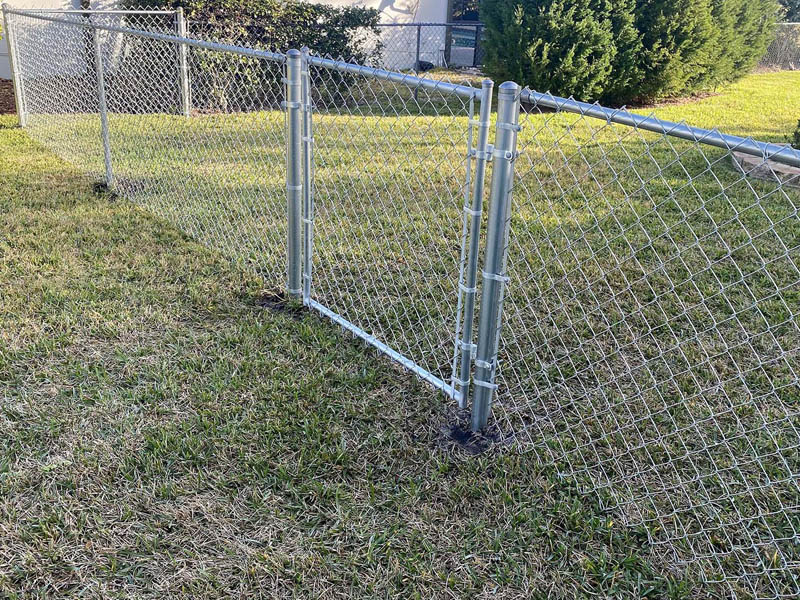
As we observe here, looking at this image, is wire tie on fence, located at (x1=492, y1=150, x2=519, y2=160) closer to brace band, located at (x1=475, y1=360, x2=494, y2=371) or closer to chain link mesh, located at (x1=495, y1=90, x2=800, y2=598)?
chain link mesh, located at (x1=495, y1=90, x2=800, y2=598)

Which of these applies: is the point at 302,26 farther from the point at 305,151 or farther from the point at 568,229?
the point at 305,151

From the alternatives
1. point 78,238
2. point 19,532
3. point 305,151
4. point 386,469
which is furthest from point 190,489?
point 78,238

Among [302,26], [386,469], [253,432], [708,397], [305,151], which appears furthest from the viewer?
[302,26]

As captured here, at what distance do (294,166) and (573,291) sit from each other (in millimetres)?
1595

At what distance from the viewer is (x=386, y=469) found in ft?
8.71

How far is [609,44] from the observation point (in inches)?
385

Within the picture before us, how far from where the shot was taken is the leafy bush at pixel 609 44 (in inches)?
372

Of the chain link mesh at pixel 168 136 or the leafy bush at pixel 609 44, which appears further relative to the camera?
the leafy bush at pixel 609 44

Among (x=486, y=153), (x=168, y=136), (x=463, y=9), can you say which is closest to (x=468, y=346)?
(x=486, y=153)

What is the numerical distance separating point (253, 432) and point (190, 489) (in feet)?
1.27

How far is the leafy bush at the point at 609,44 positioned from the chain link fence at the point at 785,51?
7895 millimetres

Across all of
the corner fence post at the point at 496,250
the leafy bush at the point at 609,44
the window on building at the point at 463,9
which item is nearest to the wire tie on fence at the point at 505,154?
the corner fence post at the point at 496,250

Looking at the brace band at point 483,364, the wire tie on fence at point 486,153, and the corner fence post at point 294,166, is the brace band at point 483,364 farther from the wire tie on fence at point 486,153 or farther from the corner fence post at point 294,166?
the corner fence post at point 294,166

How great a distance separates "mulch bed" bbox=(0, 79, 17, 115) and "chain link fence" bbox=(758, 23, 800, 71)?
57.5 ft
